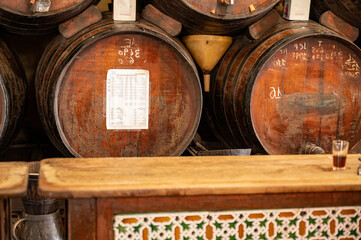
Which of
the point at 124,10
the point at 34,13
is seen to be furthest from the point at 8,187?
the point at 124,10

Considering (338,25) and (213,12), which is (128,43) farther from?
(338,25)

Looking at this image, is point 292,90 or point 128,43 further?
point 292,90

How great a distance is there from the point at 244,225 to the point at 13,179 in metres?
0.83

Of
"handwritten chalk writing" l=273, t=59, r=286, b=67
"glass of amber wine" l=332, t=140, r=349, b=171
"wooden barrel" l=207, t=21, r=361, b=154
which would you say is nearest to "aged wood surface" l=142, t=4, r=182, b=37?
"wooden barrel" l=207, t=21, r=361, b=154

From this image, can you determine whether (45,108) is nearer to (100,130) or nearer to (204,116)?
(100,130)

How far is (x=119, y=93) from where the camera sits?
2449 millimetres

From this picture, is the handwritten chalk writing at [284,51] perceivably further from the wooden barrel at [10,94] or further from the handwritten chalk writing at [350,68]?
the wooden barrel at [10,94]

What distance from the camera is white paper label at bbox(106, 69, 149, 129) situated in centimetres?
244

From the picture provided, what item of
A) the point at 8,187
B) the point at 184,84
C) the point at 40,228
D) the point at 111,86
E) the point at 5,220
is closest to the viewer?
the point at 8,187

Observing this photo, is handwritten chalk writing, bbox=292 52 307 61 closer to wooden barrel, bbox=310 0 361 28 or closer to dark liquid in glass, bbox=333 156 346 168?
wooden barrel, bbox=310 0 361 28

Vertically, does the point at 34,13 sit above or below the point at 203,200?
above

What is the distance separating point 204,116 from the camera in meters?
3.13

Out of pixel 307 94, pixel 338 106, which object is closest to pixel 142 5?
pixel 307 94

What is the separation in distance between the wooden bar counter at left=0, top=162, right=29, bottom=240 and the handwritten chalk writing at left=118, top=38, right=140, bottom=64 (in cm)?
93
